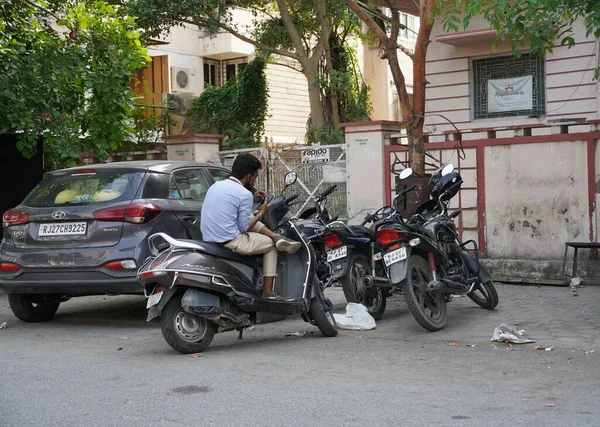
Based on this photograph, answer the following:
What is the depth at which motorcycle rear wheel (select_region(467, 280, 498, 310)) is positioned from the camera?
1012cm

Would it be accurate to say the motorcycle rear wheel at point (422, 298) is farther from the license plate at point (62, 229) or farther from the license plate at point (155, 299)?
the license plate at point (62, 229)

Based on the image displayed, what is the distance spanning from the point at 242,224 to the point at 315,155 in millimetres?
7144

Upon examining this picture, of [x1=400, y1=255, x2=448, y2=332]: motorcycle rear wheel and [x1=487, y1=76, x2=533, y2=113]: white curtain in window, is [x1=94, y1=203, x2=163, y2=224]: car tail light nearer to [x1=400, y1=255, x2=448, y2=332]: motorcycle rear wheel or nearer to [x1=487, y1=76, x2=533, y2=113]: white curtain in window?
[x1=400, y1=255, x2=448, y2=332]: motorcycle rear wheel

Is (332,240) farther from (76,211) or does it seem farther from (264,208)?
(76,211)

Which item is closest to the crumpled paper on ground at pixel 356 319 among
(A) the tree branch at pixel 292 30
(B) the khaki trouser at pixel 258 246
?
(B) the khaki trouser at pixel 258 246

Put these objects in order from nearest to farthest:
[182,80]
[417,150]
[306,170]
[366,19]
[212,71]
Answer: [366,19] → [417,150] → [306,170] → [182,80] → [212,71]

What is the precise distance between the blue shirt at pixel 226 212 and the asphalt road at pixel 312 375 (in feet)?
3.39

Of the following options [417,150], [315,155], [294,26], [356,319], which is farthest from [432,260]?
[294,26]

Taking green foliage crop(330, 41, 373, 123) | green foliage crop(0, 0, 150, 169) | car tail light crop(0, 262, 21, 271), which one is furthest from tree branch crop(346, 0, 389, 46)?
green foliage crop(330, 41, 373, 123)

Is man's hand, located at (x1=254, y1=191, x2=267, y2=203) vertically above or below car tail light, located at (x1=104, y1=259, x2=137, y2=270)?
above

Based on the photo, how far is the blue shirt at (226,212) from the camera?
8.20 m

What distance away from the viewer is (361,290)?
9867 millimetres

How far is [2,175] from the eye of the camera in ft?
48.6

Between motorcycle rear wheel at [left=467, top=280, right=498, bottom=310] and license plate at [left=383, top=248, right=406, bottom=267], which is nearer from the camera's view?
license plate at [left=383, top=248, right=406, bottom=267]
